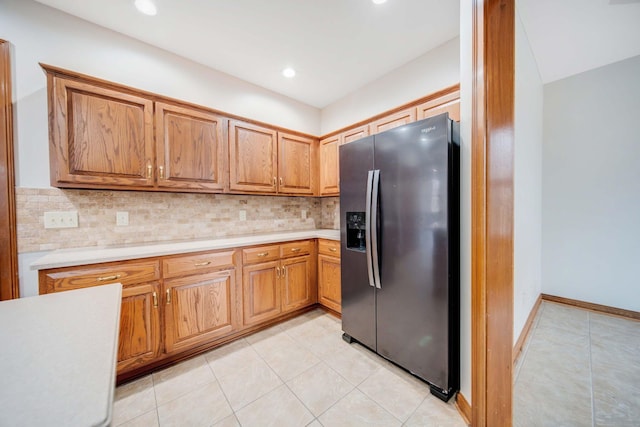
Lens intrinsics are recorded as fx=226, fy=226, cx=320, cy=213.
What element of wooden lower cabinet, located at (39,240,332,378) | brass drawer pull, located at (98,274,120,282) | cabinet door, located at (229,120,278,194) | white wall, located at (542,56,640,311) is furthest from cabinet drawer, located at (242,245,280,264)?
white wall, located at (542,56,640,311)

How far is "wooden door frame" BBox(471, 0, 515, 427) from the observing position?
1.20 metres

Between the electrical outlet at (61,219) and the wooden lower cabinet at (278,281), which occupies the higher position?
the electrical outlet at (61,219)

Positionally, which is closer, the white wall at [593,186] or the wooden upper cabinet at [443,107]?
the wooden upper cabinet at [443,107]

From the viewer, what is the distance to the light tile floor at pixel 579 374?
1317 mm

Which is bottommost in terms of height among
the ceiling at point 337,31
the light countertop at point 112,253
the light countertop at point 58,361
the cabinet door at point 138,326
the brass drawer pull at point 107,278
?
the cabinet door at point 138,326

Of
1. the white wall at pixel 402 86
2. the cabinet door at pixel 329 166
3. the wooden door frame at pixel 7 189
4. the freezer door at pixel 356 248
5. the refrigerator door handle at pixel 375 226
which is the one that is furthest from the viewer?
the cabinet door at pixel 329 166

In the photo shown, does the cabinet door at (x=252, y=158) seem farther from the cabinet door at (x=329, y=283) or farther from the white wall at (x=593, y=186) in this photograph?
the white wall at (x=593, y=186)

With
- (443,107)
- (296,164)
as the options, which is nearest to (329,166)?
(296,164)

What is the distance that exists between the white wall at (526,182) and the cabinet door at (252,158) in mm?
2233

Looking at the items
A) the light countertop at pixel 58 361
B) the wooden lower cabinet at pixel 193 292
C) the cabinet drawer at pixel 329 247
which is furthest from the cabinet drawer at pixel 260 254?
the light countertop at pixel 58 361

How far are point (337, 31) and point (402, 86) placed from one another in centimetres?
91

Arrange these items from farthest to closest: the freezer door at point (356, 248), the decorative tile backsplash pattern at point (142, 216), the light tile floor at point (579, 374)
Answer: the freezer door at point (356, 248) < the decorative tile backsplash pattern at point (142, 216) < the light tile floor at point (579, 374)

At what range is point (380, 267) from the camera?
1.75m

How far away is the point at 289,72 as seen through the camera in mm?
2473
